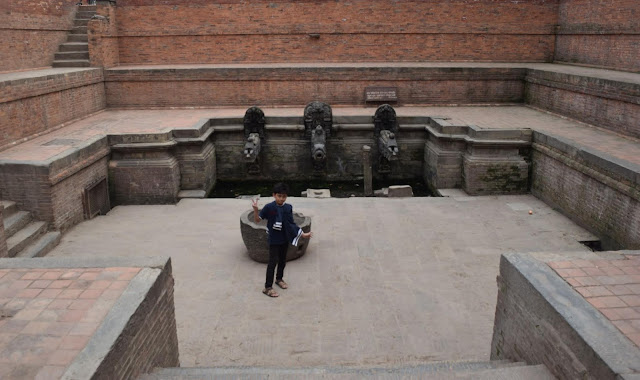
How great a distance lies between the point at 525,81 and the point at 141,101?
387 inches

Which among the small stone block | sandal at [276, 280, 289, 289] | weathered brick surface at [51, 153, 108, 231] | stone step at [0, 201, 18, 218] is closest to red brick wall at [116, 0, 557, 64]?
the small stone block

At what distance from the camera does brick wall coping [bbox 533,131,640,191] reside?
21.9 ft

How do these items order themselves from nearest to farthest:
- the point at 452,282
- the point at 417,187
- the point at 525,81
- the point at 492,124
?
1. the point at 452,282
2. the point at 492,124
3. the point at 417,187
4. the point at 525,81

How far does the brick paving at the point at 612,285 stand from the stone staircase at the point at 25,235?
6174mm

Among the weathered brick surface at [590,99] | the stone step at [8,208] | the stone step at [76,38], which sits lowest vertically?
the stone step at [8,208]

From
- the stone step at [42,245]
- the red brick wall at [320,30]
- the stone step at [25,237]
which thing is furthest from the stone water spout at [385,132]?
the stone step at [25,237]

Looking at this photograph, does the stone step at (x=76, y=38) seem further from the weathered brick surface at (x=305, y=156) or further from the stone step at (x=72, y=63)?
the weathered brick surface at (x=305, y=156)

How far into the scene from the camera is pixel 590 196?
24.9 feet

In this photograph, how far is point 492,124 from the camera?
10.3 meters

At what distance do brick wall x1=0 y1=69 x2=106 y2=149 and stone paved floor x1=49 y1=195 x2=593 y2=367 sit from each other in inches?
89.7

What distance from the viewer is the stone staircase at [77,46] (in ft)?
42.9

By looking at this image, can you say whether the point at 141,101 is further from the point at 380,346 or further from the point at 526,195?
the point at 380,346

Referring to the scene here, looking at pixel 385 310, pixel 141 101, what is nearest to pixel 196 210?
pixel 385 310

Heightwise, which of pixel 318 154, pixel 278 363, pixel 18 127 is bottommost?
pixel 278 363
